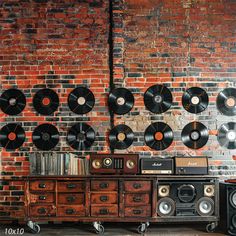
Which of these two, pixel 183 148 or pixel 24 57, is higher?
pixel 24 57

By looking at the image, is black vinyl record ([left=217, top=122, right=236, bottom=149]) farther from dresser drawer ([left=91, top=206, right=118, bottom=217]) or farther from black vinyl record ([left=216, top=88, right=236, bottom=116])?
dresser drawer ([left=91, top=206, right=118, bottom=217])

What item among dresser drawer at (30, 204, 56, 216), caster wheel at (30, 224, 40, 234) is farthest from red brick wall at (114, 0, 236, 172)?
caster wheel at (30, 224, 40, 234)

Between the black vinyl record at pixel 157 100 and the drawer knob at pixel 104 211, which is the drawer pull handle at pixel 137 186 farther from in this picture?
the black vinyl record at pixel 157 100

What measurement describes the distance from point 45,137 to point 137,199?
1.74 meters

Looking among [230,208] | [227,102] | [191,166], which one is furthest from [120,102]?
[230,208]

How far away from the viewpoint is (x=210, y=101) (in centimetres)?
627

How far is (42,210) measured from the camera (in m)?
5.45

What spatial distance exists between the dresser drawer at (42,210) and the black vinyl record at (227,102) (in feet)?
9.47

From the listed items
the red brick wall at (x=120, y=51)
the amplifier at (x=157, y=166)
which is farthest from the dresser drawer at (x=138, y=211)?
the red brick wall at (x=120, y=51)

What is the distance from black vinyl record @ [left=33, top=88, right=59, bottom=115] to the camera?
6.26 meters

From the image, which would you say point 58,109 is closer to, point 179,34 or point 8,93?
point 8,93

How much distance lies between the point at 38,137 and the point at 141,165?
169cm

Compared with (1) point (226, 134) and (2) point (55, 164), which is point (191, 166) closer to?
(1) point (226, 134)

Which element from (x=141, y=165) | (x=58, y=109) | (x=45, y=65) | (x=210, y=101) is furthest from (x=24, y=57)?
(x=210, y=101)
